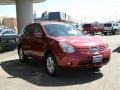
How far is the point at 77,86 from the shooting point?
836 centimetres

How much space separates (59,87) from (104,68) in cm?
303

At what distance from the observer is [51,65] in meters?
9.88

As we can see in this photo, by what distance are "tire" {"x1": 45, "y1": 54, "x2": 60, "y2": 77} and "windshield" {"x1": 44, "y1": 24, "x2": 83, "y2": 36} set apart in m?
0.90

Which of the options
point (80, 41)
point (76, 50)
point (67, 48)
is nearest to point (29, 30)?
point (80, 41)

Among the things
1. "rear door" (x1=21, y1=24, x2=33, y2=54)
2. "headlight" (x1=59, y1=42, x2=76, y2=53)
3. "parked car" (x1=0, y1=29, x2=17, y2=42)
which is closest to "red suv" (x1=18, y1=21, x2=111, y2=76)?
"headlight" (x1=59, y1=42, x2=76, y2=53)

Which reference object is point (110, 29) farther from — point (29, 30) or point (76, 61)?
point (76, 61)

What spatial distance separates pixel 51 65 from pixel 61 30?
149cm

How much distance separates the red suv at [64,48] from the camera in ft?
30.1

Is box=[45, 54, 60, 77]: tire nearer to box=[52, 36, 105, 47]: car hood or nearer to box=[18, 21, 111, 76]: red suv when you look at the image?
box=[18, 21, 111, 76]: red suv

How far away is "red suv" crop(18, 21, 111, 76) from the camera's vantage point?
9.18 m

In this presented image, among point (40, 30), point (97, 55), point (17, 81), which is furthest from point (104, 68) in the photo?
point (17, 81)

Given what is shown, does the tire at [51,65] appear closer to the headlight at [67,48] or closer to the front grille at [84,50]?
the headlight at [67,48]

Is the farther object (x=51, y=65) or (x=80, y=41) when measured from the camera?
(x=51, y=65)

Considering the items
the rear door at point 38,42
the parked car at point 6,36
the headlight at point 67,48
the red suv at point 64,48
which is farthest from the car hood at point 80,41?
the parked car at point 6,36
